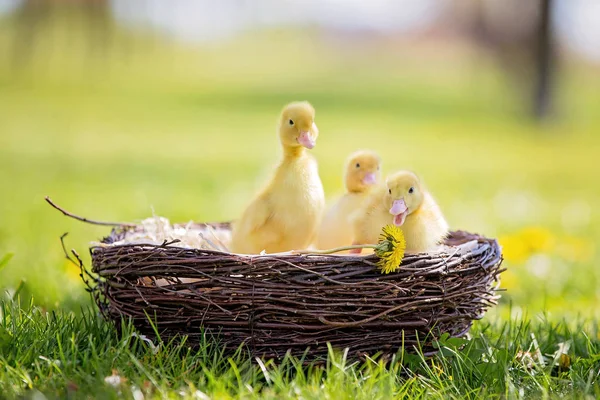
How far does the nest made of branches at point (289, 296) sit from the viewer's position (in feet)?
8.49

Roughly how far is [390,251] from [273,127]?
13.3 m

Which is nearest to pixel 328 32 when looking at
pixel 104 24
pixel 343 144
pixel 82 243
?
pixel 343 144

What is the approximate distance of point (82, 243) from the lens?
230 inches

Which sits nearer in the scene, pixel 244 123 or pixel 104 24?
pixel 104 24

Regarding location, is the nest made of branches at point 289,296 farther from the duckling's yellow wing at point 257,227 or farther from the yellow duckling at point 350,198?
the yellow duckling at point 350,198

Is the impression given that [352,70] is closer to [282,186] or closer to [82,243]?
[82,243]

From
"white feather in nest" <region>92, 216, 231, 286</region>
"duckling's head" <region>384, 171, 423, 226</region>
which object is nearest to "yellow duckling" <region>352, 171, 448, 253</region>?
"duckling's head" <region>384, 171, 423, 226</region>

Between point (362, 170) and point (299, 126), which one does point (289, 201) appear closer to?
point (299, 126)

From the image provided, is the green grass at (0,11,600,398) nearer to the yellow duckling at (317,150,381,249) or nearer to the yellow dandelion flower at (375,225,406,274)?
the yellow dandelion flower at (375,225,406,274)

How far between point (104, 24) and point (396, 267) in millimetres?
5457

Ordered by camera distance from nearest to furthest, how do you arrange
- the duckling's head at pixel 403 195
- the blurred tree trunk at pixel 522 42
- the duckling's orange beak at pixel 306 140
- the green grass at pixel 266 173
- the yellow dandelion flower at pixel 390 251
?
the yellow dandelion flower at pixel 390 251, the green grass at pixel 266 173, the duckling's head at pixel 403 195, the duckling's orange beak at pixel 306 140, the blurred tree trunk at pixel 522 42

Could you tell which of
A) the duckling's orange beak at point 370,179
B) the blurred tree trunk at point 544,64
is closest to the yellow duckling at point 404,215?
the duckling's orange beak at point 370,179

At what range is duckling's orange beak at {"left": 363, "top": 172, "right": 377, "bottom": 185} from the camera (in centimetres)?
330

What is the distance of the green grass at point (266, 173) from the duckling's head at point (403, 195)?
0.55 meters
